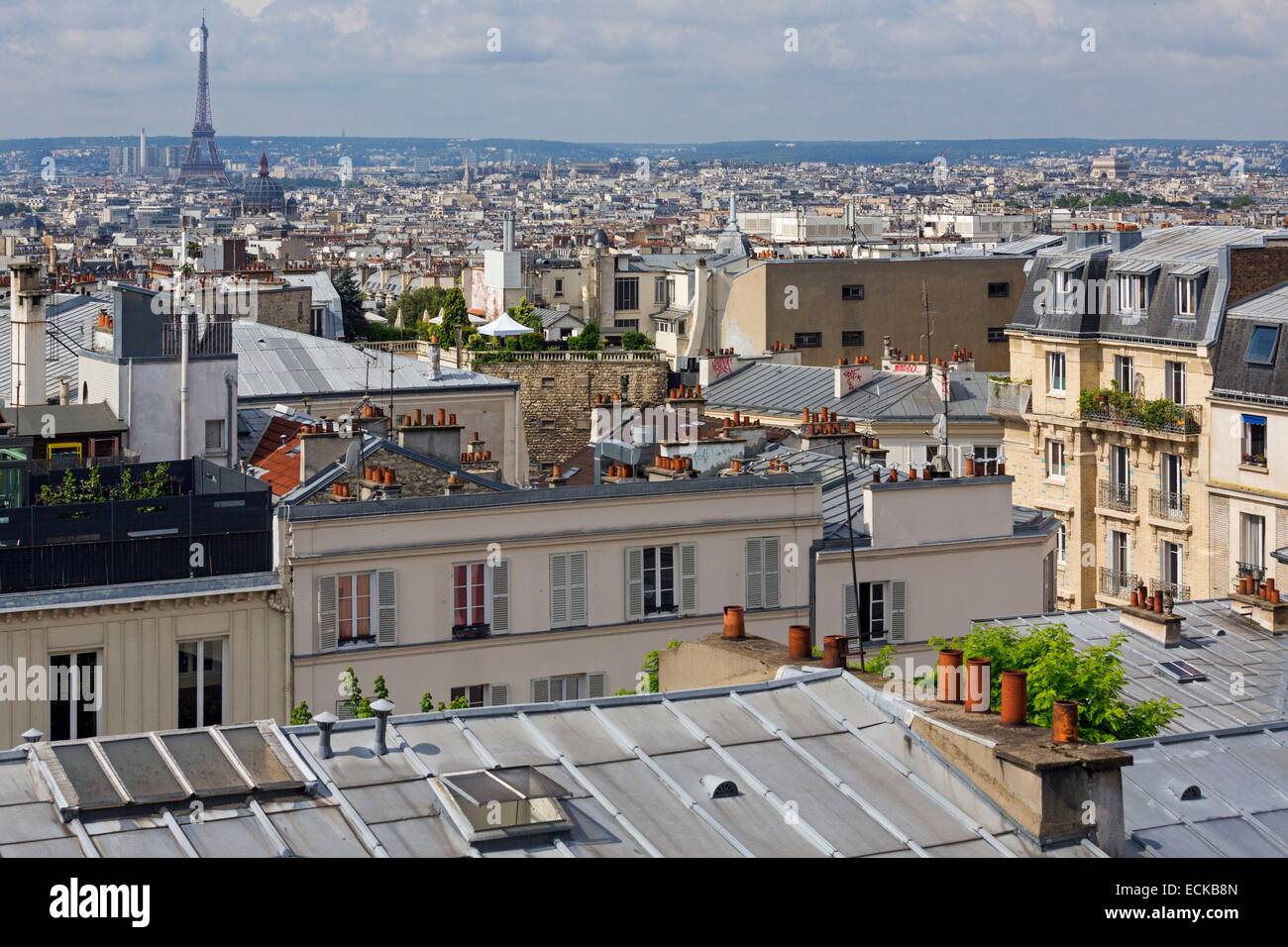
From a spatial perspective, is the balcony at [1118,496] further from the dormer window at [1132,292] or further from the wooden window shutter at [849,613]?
the wooden window shutter at [849,613]

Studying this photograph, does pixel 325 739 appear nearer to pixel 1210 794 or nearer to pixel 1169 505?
pixel 1210 794

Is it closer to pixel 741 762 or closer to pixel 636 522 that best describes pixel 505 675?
pixel 636 522

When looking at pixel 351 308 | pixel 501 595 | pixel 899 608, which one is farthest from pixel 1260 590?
pixel 351 308

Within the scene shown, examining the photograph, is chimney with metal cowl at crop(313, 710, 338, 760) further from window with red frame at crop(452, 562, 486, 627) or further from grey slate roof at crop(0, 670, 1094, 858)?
window with red frame at crop(452, 562, 486, 627)

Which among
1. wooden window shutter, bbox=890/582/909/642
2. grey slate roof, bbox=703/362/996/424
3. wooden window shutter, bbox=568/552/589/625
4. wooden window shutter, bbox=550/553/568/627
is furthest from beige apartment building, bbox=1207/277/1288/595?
wooden window shutter, bbox=550/553/568/627

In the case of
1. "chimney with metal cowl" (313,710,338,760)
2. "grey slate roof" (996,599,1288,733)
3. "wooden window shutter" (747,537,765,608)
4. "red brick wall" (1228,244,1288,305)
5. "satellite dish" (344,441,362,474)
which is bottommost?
"grey slate roof" (996,599,1288,733)
